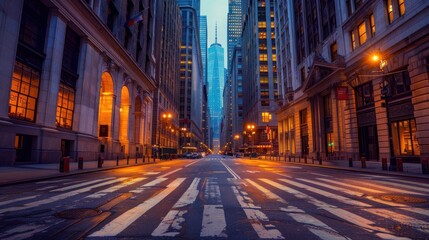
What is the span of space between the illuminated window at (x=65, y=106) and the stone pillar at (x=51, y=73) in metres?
1.90

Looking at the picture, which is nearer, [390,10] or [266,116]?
[390,10]

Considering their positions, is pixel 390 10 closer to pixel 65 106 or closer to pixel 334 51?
pixel 334 51

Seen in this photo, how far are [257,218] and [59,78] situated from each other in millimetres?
25328

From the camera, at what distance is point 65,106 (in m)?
26.6

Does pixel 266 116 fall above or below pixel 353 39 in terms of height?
below

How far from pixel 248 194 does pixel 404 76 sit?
21686 mm

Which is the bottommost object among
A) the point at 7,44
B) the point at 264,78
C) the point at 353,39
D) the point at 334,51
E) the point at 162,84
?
the point at 7,44

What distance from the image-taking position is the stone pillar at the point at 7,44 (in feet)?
58.3

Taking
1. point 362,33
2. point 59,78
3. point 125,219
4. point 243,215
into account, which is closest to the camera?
point 125,219

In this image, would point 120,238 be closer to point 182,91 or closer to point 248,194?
point 248,194

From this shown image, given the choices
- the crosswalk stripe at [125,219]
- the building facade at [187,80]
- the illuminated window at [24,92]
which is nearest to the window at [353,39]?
the crosswalk stripe at [125,219]

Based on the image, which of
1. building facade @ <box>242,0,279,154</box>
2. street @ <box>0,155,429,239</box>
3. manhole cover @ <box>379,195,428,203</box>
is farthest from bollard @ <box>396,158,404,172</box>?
building facade @ <box>242,0,279,154</box>

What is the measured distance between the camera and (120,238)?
157 inches

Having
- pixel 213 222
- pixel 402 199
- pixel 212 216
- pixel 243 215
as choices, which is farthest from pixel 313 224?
pixel 402 199
